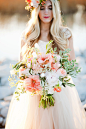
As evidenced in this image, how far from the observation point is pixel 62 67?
1.18 metres

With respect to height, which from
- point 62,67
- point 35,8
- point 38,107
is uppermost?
point 35,8

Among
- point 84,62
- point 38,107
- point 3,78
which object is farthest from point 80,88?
point 38,107

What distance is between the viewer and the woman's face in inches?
65.8

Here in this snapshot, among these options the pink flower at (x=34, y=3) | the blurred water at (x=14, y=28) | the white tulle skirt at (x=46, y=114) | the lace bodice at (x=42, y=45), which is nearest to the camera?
the white tulle skirt at (x=46, y=114)

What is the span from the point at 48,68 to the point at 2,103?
67.1 inches

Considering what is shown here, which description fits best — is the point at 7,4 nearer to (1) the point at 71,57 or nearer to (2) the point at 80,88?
(1) the point at 71,57

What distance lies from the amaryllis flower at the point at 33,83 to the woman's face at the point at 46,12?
0.79m

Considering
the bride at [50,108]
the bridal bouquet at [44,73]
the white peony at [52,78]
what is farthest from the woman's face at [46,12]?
the white peony at [52,78]

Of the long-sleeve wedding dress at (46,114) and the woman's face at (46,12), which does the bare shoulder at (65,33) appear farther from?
the long-sleeve wedding dress at (46,114)

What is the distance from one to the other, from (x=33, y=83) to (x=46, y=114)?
31 cm

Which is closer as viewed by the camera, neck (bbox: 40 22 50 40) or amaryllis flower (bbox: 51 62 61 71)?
amaryllis flower (bbox: 51 62 61 71)

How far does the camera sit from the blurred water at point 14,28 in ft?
8.85

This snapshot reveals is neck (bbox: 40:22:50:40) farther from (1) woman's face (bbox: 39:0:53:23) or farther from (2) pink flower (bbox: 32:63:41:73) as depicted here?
(2) pink flower (bbox: 32:63:41:73)

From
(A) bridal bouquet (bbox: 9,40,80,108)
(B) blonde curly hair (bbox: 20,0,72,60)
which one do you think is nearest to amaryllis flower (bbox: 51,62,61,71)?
(A) bridal bouquet (bbox: 9,40,80,108)
